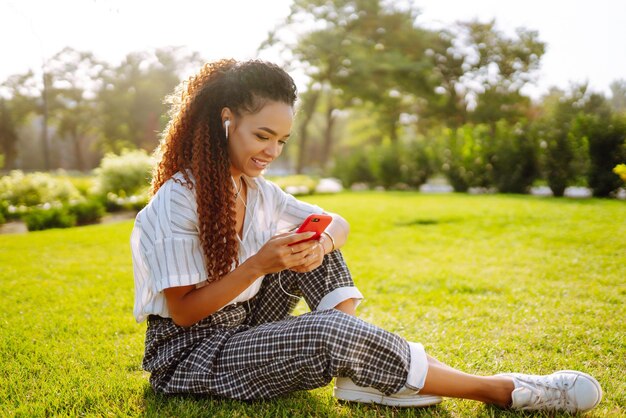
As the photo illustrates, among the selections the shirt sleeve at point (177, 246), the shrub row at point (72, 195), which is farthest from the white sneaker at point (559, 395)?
the shrub row at point (72, 195)

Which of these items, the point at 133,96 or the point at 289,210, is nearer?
the point at 289,210

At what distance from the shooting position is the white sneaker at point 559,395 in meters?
1.90

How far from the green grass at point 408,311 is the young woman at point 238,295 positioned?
4.7 inches

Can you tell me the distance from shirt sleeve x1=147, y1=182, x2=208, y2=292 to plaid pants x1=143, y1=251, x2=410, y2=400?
297mm

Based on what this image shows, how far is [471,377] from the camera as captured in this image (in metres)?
1.91

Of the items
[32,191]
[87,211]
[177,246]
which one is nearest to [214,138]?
[177,246]

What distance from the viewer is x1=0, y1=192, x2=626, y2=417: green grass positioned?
208 cm

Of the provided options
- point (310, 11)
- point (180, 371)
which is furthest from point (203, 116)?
point (310, 11)

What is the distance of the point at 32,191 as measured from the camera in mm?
9852

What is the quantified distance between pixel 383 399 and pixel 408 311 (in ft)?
5.26

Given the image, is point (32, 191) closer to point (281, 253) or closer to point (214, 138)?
point (214, 138)

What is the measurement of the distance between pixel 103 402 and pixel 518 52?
90.4ft

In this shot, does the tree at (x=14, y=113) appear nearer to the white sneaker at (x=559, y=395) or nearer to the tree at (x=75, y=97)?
the tree at (x=75, y=97)

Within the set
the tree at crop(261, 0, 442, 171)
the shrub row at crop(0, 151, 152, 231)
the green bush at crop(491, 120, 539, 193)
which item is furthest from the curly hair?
the tree at crop(261, 0, 442, 171)
